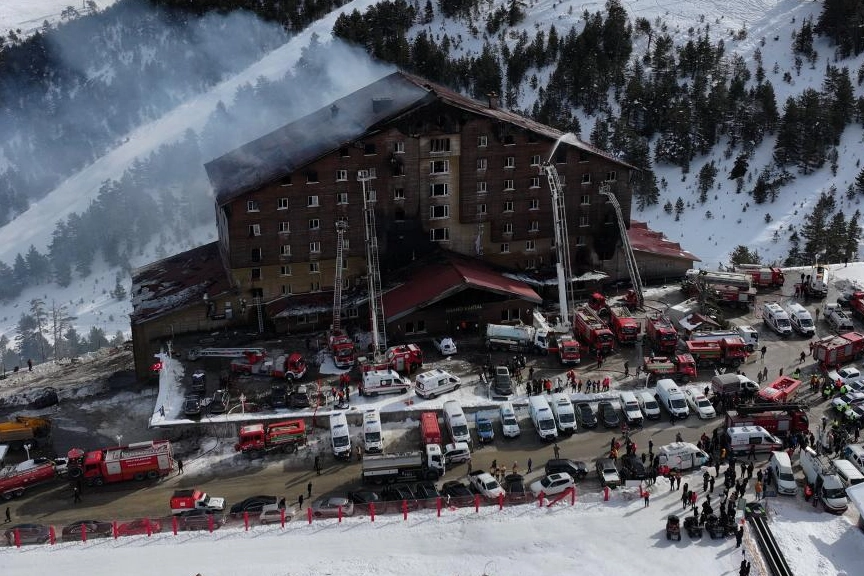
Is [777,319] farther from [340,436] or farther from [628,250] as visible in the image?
[340,436]

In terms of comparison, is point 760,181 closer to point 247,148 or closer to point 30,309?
point 247,148

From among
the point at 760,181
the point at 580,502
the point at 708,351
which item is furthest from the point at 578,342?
the point at 760,181

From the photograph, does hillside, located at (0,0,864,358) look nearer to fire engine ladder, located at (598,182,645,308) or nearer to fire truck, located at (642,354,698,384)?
fire engine ladder, located at (598,182,645,308)

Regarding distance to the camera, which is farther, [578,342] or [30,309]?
[30,309]

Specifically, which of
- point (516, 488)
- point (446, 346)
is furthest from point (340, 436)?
point (446, 346)

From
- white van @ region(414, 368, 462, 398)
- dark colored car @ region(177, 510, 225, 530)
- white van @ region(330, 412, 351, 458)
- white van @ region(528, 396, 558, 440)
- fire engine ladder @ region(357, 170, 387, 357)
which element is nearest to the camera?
dark colored car @ region(177, 510, 225, 530)

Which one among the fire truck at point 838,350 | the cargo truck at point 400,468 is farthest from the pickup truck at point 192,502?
the fire truck at point 838,350

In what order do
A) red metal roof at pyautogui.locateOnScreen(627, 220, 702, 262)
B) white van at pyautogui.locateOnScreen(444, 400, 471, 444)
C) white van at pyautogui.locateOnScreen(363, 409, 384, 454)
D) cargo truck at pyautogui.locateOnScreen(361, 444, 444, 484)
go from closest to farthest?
cargo truck at pyautogui.locateOnScreen(361, 444, 444, 484) < white van at pyautogui.locateOnScreen(363, 409, 384, 454) < white van at pyautogui.locateOnScreen(444, 400, 471, 444) < red metal roof at pyautogui.locateOnScreen(627, 220, 702, 262)

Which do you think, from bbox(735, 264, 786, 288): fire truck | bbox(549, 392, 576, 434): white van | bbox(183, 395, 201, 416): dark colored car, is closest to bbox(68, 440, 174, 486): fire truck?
bbox(183, 395, 201, 416): dark colored car
